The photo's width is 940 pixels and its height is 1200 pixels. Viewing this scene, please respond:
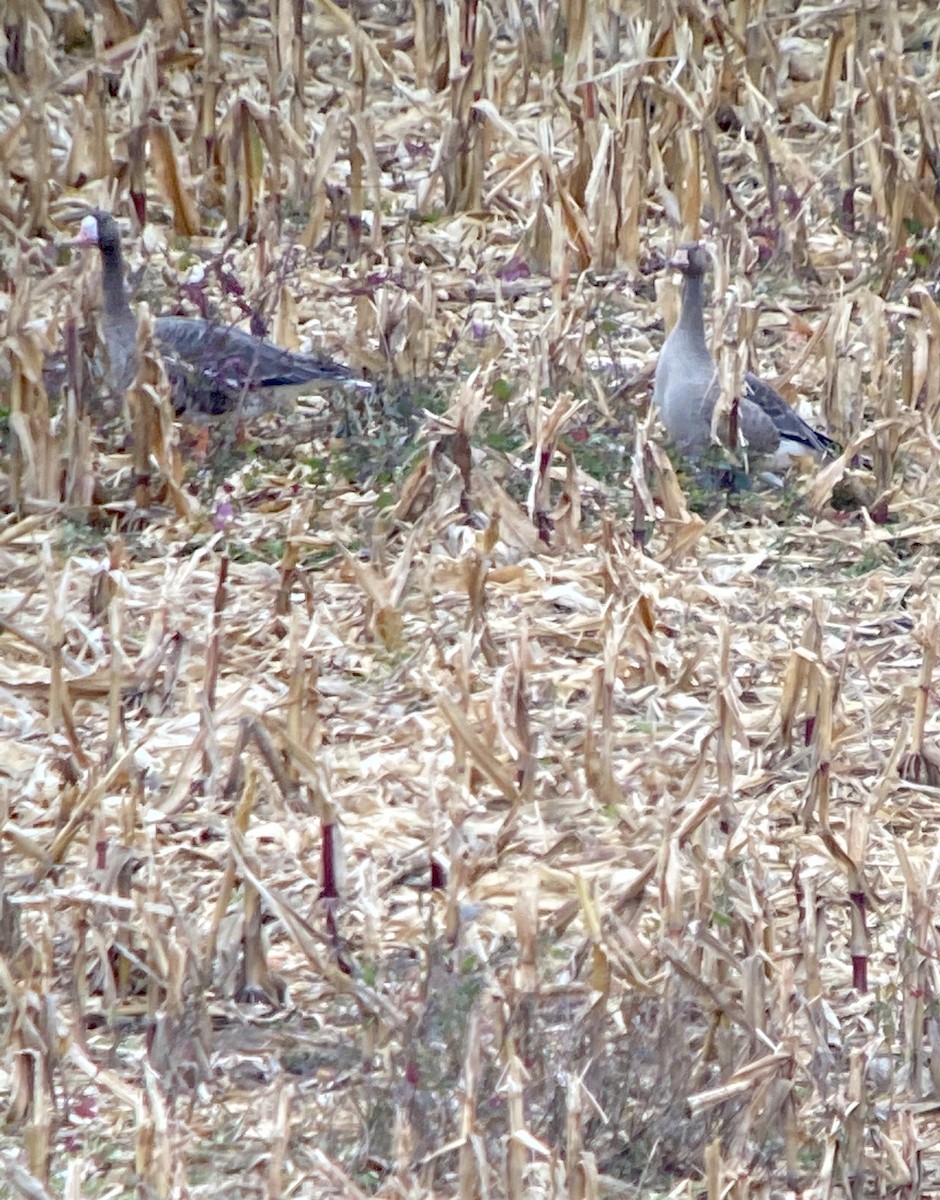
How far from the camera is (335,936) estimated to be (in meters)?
4.02

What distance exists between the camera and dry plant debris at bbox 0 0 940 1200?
3.47 metres

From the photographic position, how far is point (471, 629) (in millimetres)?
5422

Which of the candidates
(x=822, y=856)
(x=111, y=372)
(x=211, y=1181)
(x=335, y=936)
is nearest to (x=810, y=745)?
(x=822, y=856)

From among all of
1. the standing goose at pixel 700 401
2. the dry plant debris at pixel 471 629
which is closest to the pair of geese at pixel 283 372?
the standing goose at pixel 700 401

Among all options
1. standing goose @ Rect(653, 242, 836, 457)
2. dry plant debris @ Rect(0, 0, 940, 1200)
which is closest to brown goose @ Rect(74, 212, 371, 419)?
dry plant debris @ Rect(0, 0, 940, 1200)

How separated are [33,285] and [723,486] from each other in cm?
256

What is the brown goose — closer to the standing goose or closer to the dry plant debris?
the dry plant debris

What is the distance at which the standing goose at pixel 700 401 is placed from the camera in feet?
21.2

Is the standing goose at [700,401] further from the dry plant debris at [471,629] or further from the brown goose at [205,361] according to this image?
the brown goose at [205,361]

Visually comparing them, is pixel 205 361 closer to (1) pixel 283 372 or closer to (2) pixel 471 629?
(1) pixel 283 372

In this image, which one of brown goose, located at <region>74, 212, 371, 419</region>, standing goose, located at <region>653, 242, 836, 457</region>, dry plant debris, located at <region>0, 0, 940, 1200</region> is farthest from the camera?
brown goose, located at <region>74, 212, 371, 419</region>

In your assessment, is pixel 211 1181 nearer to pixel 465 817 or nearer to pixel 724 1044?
pixel 724 1044

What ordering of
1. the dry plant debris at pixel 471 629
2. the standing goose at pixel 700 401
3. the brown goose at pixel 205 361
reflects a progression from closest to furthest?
the dry plant debris at pixel 471 629
the standing goose at pixel 700 401
the brown goose at pixel 205 361

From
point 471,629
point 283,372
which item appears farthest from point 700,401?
point 471,629
